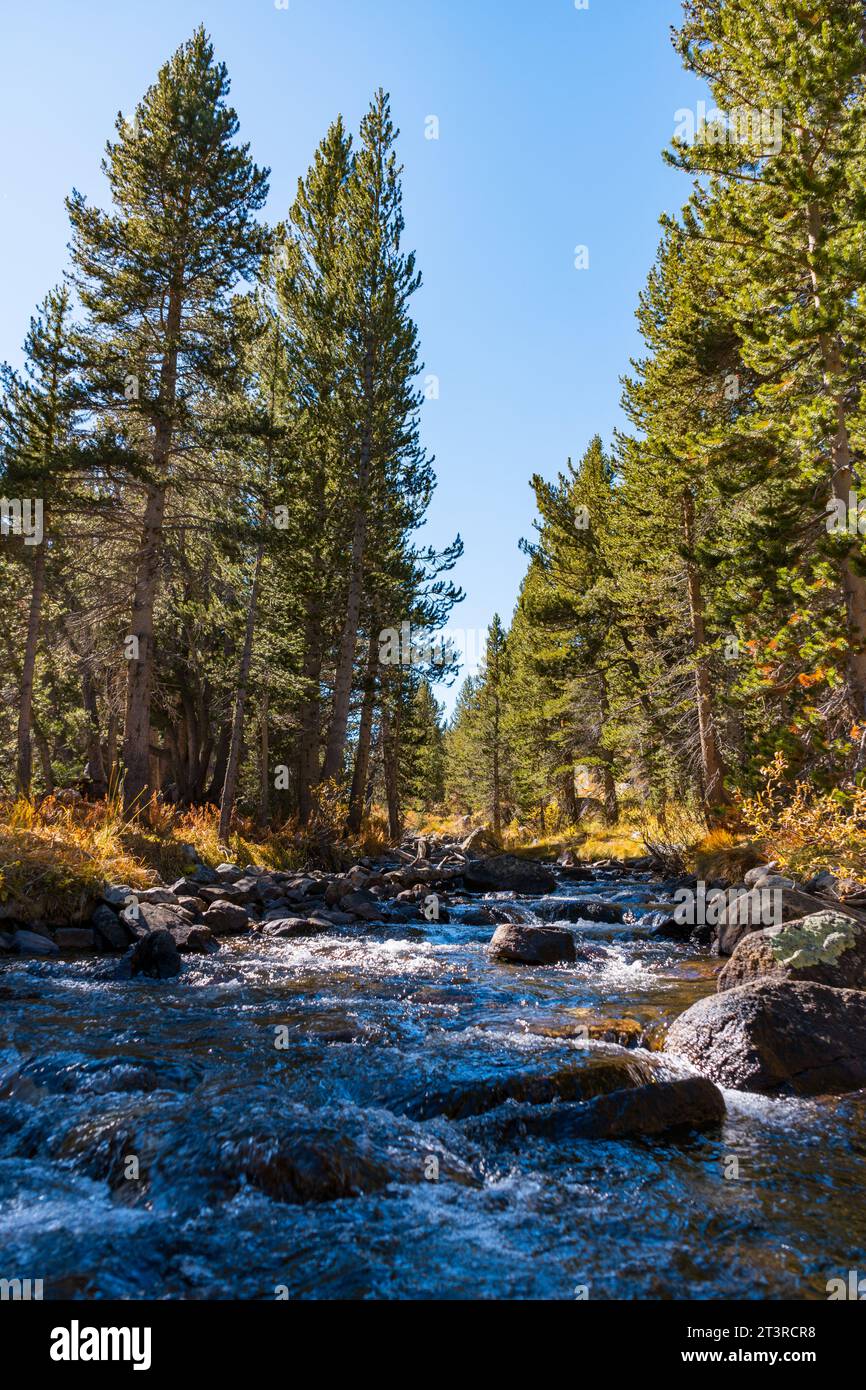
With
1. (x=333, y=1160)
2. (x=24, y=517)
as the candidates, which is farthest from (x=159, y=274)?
(x=333, y=1160)

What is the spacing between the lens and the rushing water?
2922 mm

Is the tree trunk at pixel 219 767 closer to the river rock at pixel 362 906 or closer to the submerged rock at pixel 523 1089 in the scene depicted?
the river rock at pixel 362 906

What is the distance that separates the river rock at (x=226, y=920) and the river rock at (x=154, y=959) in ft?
7.24

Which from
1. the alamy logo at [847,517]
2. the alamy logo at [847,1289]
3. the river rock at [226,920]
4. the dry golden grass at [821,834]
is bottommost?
the river rock at [226,920]

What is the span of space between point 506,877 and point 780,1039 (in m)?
12.2

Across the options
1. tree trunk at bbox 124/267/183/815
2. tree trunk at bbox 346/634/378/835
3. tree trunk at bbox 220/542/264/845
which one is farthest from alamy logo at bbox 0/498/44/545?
tree trunk at bbox 346/634/378/835

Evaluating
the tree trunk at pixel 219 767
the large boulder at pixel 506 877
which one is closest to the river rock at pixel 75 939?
the large boulder at pixel 506 877

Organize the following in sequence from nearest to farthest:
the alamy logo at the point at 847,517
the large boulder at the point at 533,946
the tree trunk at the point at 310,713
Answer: the large boulder at the point at 533,946, the alamy logo at the point at 847,517, the tree trunk at the point at 310,713

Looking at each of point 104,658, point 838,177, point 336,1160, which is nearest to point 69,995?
point 336,1160

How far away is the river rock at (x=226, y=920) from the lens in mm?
9875

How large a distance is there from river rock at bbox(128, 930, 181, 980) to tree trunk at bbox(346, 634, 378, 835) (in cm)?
1129

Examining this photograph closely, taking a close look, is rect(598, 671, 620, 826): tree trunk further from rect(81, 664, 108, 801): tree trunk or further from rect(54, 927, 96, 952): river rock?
→ rect(54, 927, 96, 952): river rock

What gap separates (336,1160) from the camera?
3674 mm
